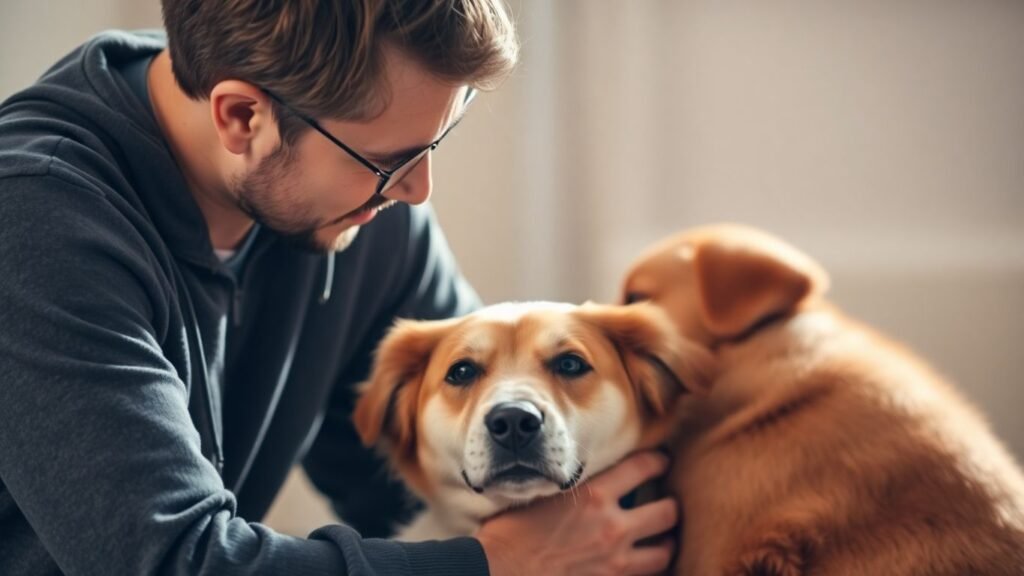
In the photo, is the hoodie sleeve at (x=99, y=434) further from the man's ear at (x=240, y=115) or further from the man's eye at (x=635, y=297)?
the man's eye at (x=635, y=297)

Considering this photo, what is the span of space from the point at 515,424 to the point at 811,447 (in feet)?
1.25

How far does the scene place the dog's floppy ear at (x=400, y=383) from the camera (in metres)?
1.48

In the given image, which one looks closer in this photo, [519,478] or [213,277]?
[519,478]

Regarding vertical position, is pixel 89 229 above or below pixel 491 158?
above

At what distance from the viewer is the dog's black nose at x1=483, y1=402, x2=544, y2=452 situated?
1.24 m

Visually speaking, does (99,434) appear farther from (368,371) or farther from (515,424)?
(368,371)

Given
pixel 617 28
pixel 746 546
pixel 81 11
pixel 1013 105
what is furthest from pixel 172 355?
pixel 1013 105

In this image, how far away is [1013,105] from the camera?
2299 mm

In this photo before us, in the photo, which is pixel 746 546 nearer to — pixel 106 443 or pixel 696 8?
pixel 106 443

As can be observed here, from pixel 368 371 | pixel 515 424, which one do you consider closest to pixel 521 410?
pixel 515 424

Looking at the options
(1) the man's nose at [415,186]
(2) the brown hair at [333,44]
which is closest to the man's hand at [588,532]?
(1) the man's nose at [415,186]

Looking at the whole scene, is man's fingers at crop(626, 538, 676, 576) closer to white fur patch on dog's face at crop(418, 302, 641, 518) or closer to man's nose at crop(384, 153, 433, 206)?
white fur patch on dog's face at crop(418, 302, 641, 518)

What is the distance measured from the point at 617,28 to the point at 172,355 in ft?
5.02

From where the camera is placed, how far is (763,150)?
2451mm
